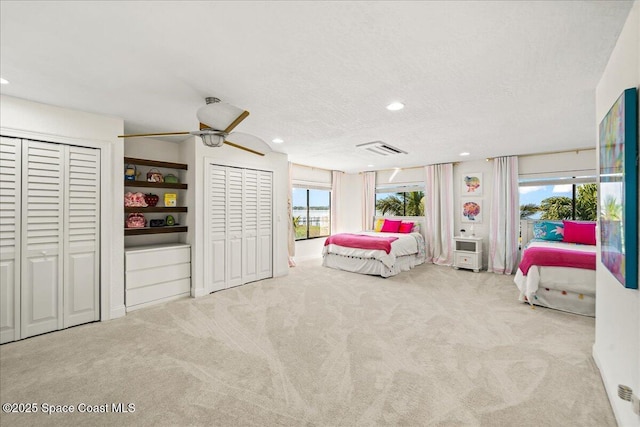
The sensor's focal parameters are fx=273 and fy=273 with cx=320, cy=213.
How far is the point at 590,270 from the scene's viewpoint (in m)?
3.33

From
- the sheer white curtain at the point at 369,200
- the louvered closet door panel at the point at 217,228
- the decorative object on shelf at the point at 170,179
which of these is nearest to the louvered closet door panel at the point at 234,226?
the louvered closet door panel at the point at 217,228

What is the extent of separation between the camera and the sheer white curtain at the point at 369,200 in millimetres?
7727

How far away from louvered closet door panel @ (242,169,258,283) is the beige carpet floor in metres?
1.11

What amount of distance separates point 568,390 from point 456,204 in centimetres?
485

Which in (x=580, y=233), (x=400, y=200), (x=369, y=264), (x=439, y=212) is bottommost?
(x=369, y=264)

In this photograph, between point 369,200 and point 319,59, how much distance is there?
6009 mm

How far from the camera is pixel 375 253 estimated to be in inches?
209

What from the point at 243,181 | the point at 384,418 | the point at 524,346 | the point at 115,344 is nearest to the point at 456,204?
the point at 524,346

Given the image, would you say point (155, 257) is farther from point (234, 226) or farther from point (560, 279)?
point (560, 279)

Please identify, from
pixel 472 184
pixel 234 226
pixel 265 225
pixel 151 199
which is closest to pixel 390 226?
pixel 472 184

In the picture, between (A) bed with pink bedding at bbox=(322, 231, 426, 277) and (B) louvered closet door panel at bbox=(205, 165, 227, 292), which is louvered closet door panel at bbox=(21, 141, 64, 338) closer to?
(B) louvered closet door panel at bbox=(205, 165, 227, 292)

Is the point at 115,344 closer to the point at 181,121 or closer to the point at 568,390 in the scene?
the point at 181,121

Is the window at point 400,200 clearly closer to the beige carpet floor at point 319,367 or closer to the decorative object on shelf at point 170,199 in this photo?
the beige carpet floor at point 319,367

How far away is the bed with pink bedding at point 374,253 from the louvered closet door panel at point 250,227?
6.09 ft
